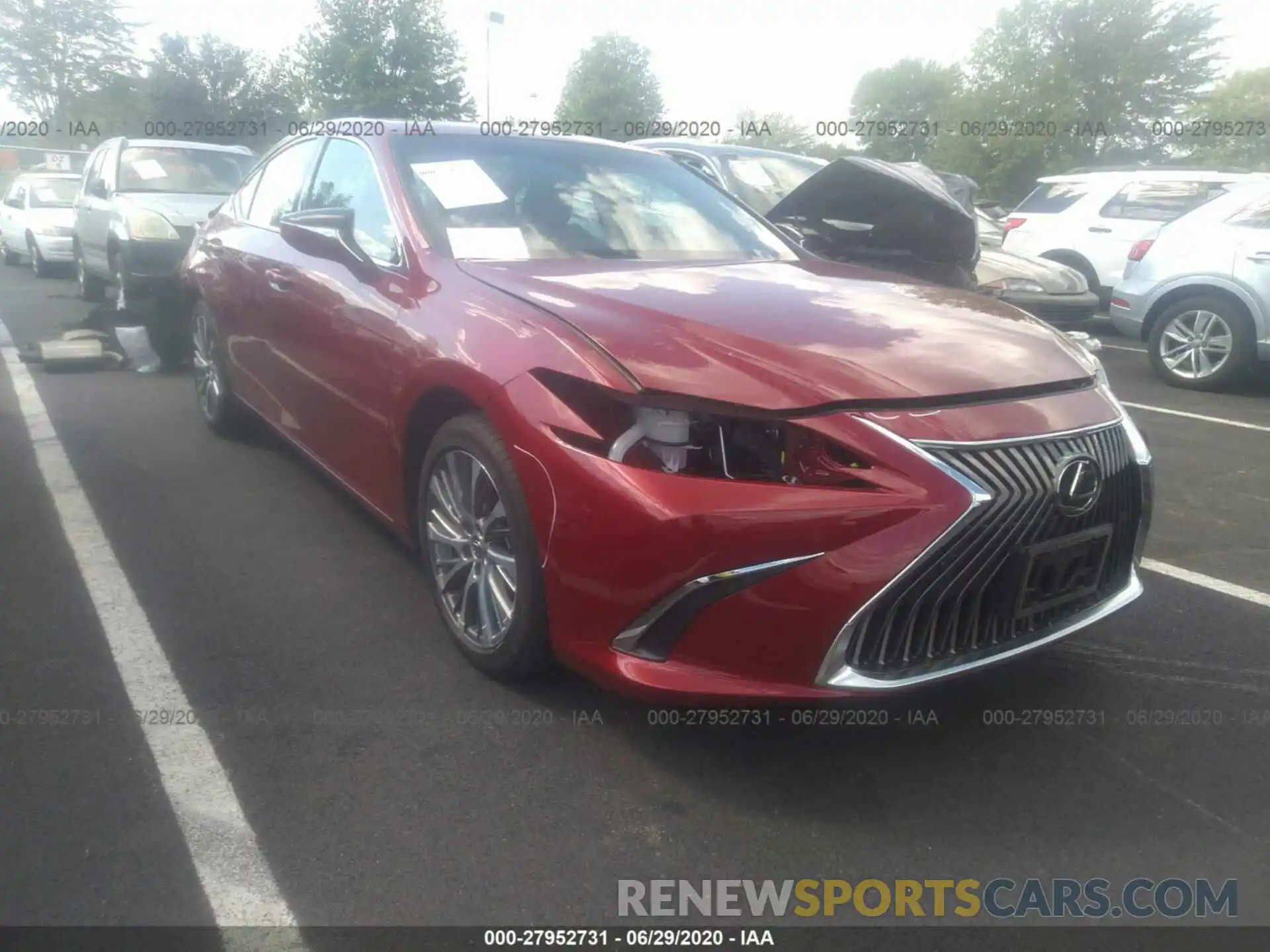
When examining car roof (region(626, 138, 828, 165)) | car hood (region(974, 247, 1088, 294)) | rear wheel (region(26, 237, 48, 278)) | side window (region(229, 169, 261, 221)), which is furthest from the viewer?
rear wheel (region(26, 237, 48, 278))

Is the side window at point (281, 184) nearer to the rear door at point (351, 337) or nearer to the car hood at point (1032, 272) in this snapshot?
the rear door at point (351, 337)

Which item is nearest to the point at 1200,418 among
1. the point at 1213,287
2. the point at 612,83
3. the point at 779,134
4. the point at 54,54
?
the point at 1213,287

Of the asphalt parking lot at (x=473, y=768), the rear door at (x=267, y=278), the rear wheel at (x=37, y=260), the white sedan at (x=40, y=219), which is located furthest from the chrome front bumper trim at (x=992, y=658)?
the rear wheel at (x=37, y=260)

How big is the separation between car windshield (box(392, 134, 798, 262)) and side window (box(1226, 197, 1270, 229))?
539cm

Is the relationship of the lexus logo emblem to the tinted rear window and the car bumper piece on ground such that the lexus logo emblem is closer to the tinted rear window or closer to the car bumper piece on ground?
the car bumper piece on ground

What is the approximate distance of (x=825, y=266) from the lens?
3586 millimetres

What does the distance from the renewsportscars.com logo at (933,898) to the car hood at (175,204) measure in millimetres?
7549

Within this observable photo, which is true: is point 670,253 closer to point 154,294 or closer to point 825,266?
point 825,266

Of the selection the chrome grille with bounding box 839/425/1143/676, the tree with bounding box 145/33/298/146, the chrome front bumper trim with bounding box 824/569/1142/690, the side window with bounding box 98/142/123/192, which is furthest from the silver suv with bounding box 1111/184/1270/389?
the tree with bounding box 145/33/298/146

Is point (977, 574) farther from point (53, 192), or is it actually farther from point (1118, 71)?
point (1118, 71)

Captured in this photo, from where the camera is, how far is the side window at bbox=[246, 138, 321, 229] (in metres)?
4.52

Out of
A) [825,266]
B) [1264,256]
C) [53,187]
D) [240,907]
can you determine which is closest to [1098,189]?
[1264,256]

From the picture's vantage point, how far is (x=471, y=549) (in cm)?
297

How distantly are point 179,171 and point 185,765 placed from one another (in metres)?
8.71
